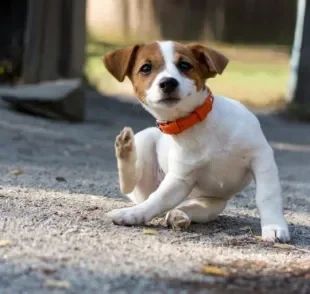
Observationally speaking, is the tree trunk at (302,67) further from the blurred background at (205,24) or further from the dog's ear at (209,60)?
the dog's ear at (209,60)

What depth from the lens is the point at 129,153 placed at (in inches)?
180

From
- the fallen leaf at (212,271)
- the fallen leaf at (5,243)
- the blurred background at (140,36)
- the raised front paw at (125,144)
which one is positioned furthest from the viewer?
the blurred background at (140,36)

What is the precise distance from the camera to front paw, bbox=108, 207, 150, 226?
422 cm

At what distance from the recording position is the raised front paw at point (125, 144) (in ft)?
14.6

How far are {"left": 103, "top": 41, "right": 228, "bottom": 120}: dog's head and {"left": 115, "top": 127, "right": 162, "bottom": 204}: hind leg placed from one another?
36 cm

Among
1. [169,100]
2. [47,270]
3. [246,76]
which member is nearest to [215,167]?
[169,100]

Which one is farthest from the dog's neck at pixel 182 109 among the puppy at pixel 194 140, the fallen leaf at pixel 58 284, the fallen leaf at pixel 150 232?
the fallen leaf at pixel 58 284

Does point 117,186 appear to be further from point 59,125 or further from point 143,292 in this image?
point 59,125

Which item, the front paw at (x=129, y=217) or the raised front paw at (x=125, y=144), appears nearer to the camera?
the front paw at (x=129, y=217)

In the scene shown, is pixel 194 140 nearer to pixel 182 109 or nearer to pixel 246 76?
pixel 182 109

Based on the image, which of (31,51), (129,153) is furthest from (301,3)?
(129,153)

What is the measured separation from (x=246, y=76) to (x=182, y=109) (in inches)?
534

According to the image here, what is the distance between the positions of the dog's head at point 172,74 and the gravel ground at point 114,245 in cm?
64

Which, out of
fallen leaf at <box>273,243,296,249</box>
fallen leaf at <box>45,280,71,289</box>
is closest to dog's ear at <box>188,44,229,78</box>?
fallen leaf at <box>273,243,296,249</box>
